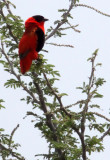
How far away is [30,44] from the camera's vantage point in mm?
6625

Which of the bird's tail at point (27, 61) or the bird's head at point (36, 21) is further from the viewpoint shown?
the bird's head at point (36, 21)

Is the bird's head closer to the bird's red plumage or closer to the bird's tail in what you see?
the bird's red plumage

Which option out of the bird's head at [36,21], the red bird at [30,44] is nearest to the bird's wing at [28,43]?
the red bird at [30,44]

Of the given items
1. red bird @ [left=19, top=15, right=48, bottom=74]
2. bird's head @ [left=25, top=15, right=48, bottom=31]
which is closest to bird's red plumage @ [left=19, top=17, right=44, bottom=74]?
red bird @ [left=19, top=15, right=48, bottom=74]

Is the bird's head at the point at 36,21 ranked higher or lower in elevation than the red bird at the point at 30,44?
higher

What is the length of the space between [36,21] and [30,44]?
689mm

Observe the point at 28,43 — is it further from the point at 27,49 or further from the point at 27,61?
the point at 27,61

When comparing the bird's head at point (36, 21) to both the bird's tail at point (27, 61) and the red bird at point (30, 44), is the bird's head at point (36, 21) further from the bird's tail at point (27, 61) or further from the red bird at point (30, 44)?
the bird's tail at point (27, 61)

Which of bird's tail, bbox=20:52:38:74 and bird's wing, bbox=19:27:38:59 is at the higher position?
bird's wing, bbox=19:27:38:59

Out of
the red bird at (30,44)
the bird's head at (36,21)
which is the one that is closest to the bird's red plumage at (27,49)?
the red bird at (30,44)

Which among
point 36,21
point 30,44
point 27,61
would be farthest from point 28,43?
point 36,21

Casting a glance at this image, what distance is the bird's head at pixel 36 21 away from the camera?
691cm

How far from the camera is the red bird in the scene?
6516mm

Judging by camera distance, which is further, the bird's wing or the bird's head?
the bird's head
